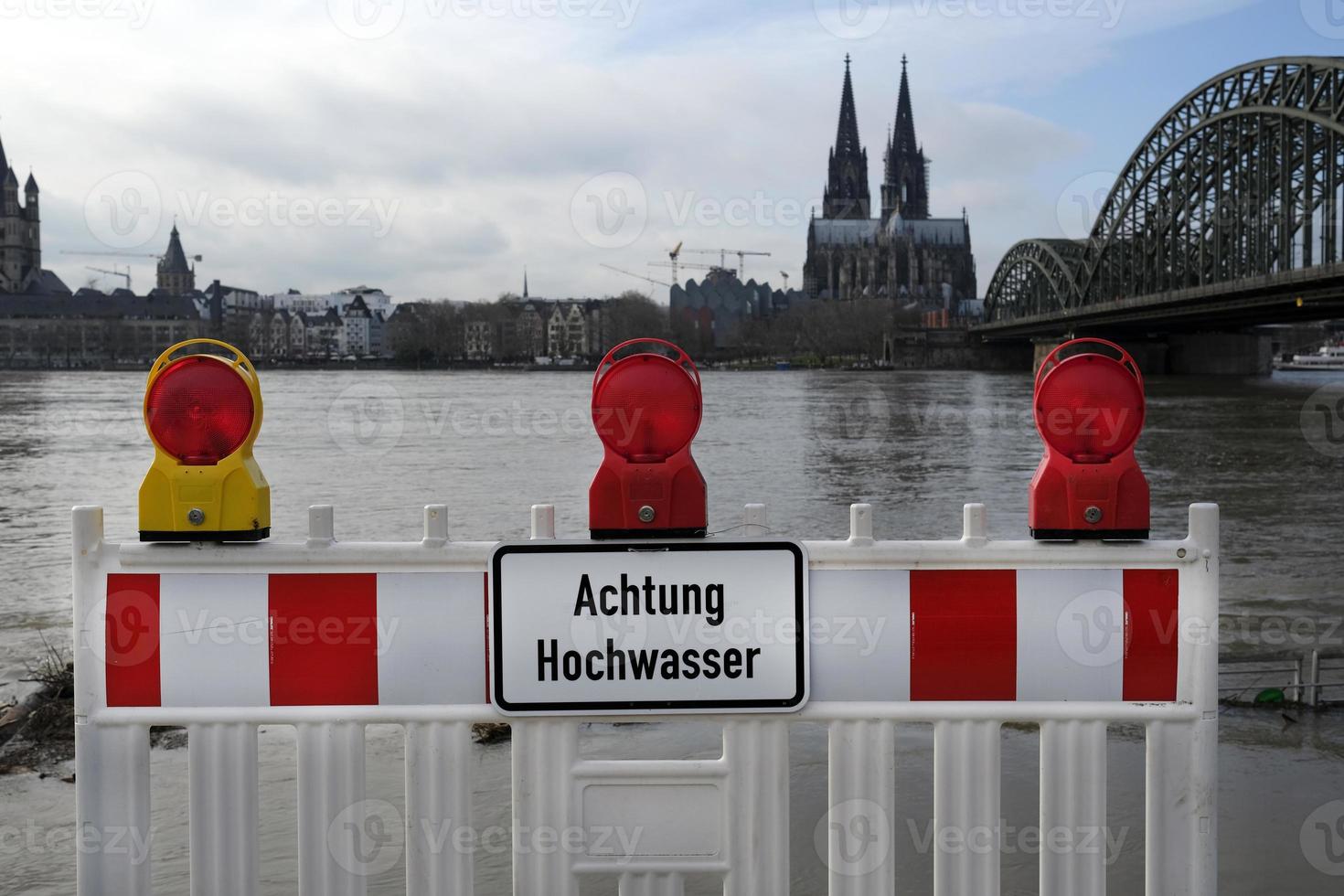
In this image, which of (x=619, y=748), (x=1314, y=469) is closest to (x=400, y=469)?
(x=1314, y=469)

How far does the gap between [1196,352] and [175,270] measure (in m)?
145

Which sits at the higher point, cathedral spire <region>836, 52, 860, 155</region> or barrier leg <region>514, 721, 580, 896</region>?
cathedral spire <region>836, 52, 860, 155</region>

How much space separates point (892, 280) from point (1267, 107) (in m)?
96.6

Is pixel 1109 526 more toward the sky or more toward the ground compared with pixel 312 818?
more toward the sky

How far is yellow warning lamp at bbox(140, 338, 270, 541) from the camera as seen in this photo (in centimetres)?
242

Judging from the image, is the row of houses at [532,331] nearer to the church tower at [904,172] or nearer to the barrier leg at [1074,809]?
the church tower at [904,172]

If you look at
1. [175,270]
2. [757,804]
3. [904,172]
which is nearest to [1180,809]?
[757,804]

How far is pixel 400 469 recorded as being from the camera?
1055 inches

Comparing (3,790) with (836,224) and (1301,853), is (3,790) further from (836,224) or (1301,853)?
(836,224)

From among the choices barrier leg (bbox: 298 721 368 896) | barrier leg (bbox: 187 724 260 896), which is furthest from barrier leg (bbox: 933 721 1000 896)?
barrier leg (bbox: 187 724 260 896)

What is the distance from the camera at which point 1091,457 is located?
2.50 m

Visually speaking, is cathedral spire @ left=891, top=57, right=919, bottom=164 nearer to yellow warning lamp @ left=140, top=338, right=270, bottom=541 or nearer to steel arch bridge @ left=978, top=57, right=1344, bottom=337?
steel arch bridge @ left=978, top=57, right=1344, bottom=337

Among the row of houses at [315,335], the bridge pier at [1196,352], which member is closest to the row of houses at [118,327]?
the row of houses at [315,335]

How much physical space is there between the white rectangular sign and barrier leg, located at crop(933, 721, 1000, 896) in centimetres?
31
